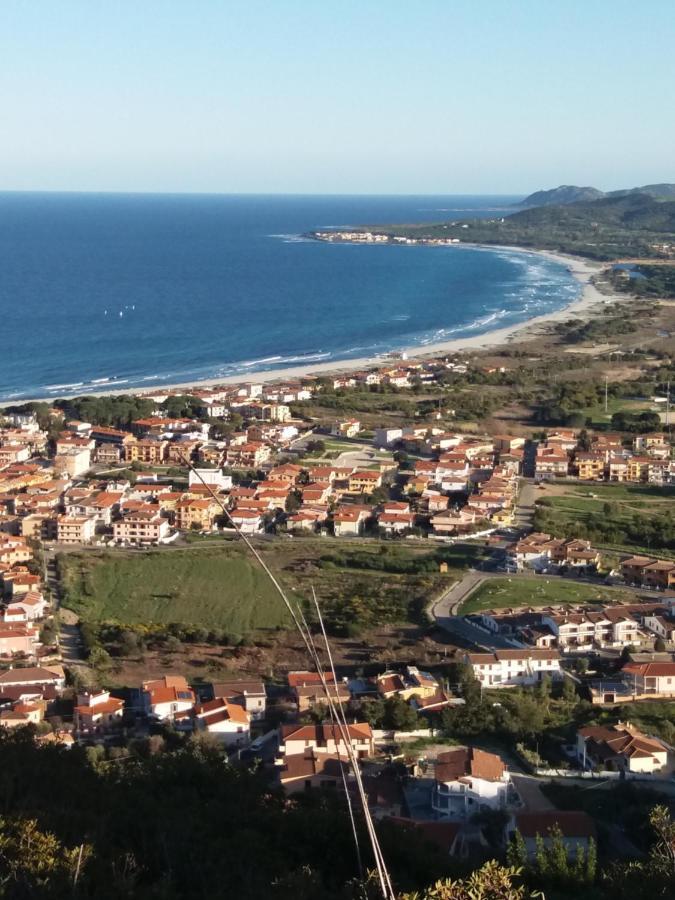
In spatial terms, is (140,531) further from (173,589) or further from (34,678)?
(34,678)

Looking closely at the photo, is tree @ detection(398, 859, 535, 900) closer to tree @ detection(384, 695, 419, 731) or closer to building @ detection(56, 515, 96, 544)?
tree @ detection(384, 695, 419, 731)

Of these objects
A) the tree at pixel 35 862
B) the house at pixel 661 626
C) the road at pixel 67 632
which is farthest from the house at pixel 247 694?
the tree at pixel 35 862

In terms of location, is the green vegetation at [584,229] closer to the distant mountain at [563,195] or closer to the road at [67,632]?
the distant mountain at [563,195]

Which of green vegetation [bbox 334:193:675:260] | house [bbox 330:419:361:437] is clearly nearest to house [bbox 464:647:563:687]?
house [bbox 330:419:361:437]

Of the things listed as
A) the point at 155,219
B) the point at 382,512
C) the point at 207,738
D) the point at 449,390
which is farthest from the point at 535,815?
the point at 155,219

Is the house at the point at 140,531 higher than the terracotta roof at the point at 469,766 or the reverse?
the reverse

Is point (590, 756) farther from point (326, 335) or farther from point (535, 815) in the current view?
point (326, 335)
